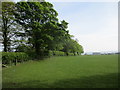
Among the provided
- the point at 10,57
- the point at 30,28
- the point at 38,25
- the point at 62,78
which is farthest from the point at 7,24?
the point at 62,78

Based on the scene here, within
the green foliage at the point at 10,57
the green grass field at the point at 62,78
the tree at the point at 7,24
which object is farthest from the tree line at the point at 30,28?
the green grass field at the point at 62,78

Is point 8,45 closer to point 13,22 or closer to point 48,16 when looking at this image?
point 13,22

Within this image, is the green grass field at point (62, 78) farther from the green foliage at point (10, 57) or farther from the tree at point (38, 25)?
the tree at point (38, 25)

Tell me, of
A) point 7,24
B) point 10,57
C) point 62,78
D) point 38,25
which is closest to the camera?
point 62,78

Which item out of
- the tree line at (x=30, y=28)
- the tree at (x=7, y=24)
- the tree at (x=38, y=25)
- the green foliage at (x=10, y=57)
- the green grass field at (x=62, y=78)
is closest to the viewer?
the green grass field at (x=62, y=78)

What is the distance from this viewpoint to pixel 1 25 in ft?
49.3

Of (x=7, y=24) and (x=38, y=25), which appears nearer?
(x=7, y=24)

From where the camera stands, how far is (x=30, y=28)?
18562 millimetres

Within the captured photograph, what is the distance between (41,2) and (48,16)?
322 cm

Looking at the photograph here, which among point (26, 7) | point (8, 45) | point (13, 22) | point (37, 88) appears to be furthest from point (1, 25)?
point (37, 88)

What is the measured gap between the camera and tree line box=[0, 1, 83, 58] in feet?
51.8

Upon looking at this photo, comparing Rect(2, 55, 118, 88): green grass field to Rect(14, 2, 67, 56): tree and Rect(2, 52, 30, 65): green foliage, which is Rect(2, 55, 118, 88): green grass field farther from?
Rect(14, 2, 67, 56): tree

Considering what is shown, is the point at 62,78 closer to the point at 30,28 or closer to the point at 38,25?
the point at 38,25

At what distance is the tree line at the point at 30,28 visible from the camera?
1579cm
